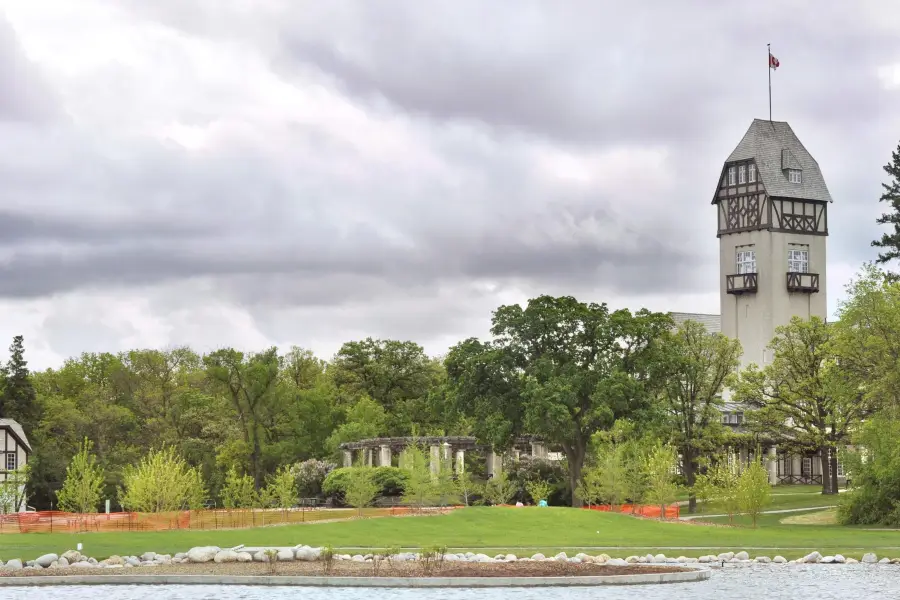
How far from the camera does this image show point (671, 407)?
81.0 meters

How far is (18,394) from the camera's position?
107m

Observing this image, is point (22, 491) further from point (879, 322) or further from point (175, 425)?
point (879, 322)

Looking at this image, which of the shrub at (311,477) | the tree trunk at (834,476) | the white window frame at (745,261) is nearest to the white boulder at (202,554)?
the shrub at (311,477)

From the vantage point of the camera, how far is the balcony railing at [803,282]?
119250 mm

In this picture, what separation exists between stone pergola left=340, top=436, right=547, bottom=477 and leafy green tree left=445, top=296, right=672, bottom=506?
653 centimetres

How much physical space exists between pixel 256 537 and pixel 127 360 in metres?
91.7

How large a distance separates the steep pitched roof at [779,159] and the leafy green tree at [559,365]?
146 feet

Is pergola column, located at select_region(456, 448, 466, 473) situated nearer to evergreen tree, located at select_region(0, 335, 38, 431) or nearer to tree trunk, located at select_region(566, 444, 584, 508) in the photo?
tree trunk, located at select_region(566, 444, 584, 508)

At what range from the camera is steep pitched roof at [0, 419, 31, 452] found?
98375 millimetres

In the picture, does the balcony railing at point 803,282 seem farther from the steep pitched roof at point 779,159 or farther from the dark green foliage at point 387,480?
the dark green foliage at point 387,480

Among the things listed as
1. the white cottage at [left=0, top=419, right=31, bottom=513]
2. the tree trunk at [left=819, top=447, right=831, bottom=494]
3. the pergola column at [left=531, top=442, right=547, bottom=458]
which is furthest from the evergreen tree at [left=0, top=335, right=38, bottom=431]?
the tree trunk at [left=819, top=447, right=831, bottom=494]

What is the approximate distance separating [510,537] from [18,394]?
214 feet

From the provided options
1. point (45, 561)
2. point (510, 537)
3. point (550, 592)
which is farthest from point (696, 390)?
point (45, 561)

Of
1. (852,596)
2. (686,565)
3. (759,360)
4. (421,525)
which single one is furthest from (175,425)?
(852,596)
